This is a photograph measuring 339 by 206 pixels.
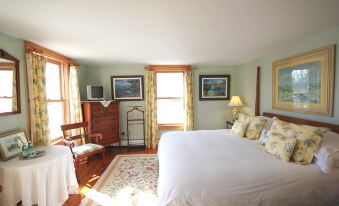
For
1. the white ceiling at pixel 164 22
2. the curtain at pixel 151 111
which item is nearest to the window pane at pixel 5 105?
the white ceiling at pixel 164 22

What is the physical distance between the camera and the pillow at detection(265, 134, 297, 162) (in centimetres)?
180

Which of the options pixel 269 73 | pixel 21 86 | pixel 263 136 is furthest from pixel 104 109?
pixel 269 73

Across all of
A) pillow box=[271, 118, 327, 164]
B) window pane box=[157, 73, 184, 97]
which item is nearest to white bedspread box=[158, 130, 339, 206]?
pillow box=[271, 118, 327, 164]

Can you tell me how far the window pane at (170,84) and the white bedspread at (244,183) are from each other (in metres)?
2.97

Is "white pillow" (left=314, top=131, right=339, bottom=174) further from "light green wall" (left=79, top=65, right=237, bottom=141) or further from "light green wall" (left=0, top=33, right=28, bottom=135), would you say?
"light green wall" (left=0, top=33, right=28, bottom=135)

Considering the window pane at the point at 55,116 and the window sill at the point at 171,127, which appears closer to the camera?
the window pane at the point at 55,116

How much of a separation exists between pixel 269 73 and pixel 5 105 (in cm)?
434

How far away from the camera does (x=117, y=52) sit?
120 inches

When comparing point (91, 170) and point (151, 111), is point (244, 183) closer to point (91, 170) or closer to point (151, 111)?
point (91, 170)

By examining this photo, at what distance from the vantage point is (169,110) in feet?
15.5

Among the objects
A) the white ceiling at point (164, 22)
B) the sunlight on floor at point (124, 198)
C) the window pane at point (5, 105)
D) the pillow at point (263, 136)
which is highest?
the white ceiling at point (164, 22)

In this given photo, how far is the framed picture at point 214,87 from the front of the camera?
4590 mm

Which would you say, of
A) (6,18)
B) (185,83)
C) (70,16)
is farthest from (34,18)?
(185,83)

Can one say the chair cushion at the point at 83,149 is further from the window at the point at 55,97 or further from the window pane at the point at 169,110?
the window pane at the point at 169,110
